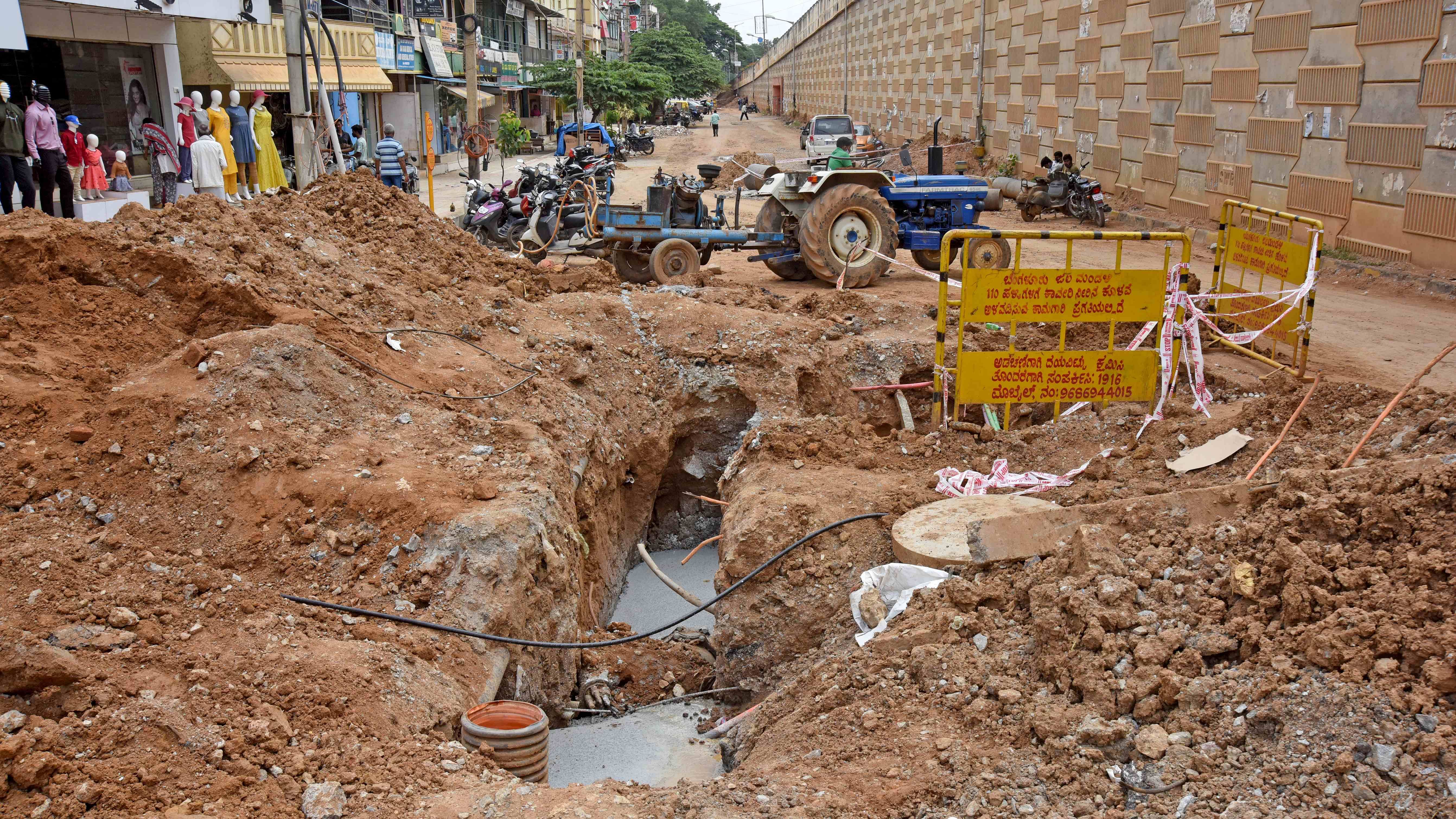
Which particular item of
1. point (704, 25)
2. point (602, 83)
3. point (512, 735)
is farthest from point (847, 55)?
point (704, 25)

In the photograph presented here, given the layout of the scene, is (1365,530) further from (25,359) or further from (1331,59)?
(1331,59)

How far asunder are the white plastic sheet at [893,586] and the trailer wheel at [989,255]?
326 inches

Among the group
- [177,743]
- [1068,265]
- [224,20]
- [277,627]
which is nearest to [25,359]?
[277,627]

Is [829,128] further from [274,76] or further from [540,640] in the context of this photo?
[540,640]

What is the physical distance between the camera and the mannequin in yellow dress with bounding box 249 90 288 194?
53.7 ft

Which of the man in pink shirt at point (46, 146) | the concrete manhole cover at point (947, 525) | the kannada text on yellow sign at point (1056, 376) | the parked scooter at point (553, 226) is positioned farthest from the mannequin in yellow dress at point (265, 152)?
the concrete manhole cover at point (947, 525)

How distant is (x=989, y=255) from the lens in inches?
523

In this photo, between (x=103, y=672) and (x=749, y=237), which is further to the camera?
(x=749, y=237)

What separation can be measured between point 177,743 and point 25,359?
342 cm

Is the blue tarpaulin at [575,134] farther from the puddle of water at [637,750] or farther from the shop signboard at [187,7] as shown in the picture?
the puddle of water at [637,750]

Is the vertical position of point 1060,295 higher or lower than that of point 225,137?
lower

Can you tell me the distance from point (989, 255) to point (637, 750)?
9128 millimetres

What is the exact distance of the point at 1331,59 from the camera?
1390 cm

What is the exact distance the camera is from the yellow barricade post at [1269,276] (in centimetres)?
799
